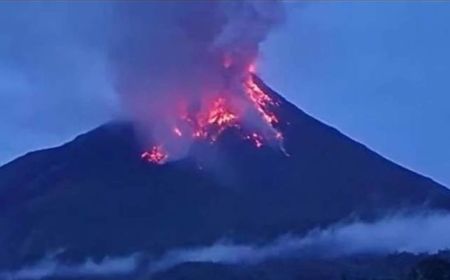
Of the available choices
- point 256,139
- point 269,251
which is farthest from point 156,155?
point 269,251

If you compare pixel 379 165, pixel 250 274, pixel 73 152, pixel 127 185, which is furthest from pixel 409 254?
pixel 73 152

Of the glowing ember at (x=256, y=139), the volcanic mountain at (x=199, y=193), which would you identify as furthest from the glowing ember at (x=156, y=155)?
the glowing ember at (x=256, y=139)

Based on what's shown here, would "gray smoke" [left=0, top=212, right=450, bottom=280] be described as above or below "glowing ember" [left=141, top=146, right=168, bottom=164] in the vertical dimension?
below

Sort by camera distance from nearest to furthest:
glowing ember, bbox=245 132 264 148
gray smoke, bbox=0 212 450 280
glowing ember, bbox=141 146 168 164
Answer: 1. gray smoke, bbox=0 212 450 280
2. glowing ember, bbox=245 132 264 148
3. glowing ember, bbox=141 146 168 164

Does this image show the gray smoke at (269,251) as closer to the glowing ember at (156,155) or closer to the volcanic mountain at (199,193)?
the volcanic mountain at (199,193)

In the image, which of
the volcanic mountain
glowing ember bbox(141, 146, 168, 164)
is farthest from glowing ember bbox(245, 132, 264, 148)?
glowing ember bbox(141, 146, 168, 164)

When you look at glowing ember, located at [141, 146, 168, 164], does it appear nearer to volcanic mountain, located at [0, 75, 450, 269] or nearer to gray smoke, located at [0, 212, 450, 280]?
volcanic mountain, located at [0, 75, 450, 269]

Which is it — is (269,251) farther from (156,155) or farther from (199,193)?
(156,155)
